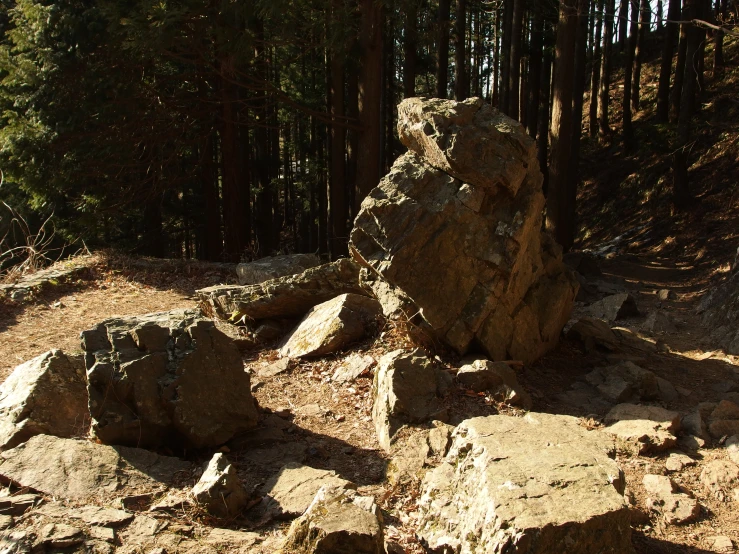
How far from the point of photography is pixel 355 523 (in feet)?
11.0

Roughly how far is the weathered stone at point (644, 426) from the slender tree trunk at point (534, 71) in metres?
18.8

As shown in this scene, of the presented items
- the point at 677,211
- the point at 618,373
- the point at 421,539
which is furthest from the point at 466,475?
the point at 677,211

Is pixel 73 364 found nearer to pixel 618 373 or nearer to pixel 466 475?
pixel 466 475

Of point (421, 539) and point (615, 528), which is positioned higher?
point (615, 528)

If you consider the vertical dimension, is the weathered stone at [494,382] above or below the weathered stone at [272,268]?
above

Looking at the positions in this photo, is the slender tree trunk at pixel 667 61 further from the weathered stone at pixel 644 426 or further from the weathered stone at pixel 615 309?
the weathered stone at pixel 644 426

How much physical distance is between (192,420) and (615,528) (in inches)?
120

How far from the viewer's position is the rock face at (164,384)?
15.7 feet

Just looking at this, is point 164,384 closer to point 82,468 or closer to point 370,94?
point 82,468

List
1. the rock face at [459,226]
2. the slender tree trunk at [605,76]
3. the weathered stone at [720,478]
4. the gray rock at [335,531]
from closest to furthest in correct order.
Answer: the gray rock at [335,531] → the weathered stone at [720,478] → the rock face at [459,226] → the slender tree trunk at [605,76]

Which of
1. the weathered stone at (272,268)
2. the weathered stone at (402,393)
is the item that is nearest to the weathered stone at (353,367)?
the weathered stone at (402,393)

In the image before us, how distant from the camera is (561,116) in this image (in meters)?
13.0

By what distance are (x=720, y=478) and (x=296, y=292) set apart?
187 inches

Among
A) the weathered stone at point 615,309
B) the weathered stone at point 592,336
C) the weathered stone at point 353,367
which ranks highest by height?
the weathered stone at point 353,367
